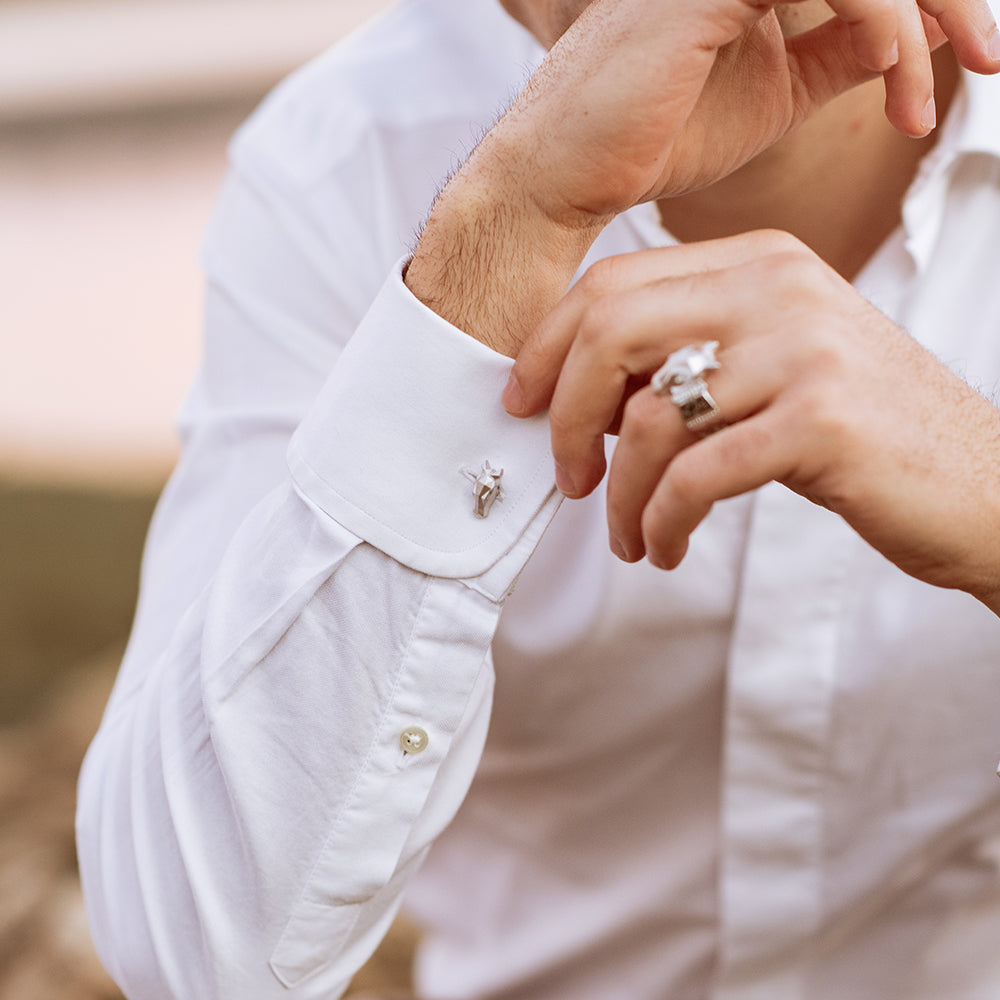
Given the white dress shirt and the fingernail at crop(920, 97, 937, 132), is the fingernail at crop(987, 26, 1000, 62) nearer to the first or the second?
the fingernail at crop(920, 97, 937, 132)

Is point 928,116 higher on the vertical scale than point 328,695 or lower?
higher

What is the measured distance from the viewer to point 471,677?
2.58 ft

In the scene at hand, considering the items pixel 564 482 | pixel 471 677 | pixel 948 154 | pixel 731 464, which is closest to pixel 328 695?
pixel 471 677

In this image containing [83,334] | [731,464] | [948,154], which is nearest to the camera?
[731,464]

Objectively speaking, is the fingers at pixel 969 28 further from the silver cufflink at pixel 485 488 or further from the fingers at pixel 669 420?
the silver cufflink at pixel 485 488

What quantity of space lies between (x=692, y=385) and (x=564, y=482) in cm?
14

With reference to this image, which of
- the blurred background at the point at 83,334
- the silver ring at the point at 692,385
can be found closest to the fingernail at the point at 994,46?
the silver ring at the point at 692,385

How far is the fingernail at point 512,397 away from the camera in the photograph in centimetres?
72

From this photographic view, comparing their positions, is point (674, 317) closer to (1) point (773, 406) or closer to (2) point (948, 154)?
(1) point (773, 406)

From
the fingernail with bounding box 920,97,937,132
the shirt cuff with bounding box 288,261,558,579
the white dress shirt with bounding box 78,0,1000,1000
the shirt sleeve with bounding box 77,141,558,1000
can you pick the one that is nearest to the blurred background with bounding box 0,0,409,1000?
the white dress shirt with bounding box 78,0,1000,1000

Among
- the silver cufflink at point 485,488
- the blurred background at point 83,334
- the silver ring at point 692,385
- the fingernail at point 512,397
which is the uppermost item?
the silver ring at point 692,385

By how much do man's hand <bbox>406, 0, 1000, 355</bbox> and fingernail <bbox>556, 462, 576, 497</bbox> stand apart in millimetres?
89

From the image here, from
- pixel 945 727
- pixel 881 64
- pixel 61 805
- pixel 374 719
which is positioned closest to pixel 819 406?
pixel 881 64

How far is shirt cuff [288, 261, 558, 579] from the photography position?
737 mm
